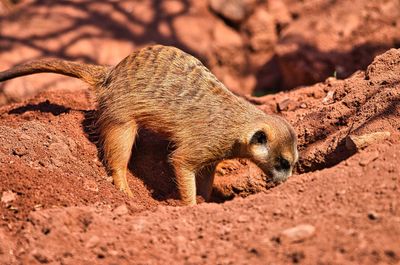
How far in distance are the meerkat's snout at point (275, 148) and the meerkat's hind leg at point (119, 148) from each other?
3.21ft

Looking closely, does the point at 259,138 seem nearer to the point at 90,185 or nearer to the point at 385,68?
the point at 385,68

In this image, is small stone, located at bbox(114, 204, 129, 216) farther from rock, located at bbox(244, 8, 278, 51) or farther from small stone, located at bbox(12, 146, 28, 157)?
rock, located at bbox(244, 8, 278, 51)

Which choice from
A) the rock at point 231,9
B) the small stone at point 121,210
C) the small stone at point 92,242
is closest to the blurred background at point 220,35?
the rock at point 231,9

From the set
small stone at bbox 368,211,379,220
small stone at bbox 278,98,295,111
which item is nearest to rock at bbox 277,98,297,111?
small stone at bbox 278,98,295,111

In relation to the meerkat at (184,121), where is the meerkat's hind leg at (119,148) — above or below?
below

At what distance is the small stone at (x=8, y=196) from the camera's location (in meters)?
3.74

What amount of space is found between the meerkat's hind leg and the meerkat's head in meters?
0.95

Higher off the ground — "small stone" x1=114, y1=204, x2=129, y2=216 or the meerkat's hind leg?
"small stone" x1=114, y1=204, x2=129, y2=216

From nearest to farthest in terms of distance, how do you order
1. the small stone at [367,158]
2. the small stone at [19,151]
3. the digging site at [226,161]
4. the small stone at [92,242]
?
1. the digging site at [226,161]
2. the small stone at [92,242]
3. the small stone at [367,158]
4. the small stone at [19,151]

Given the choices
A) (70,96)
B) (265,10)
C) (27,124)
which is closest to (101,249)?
(27,124)

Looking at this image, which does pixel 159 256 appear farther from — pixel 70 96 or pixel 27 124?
pixel 70 96

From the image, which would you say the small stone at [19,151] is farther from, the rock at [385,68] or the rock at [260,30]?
the rock at [260,30]

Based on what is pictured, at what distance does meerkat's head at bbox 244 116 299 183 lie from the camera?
15.8 ft

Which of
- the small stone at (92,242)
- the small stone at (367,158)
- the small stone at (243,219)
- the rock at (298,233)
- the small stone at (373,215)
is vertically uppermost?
the small stone at (373,215)
